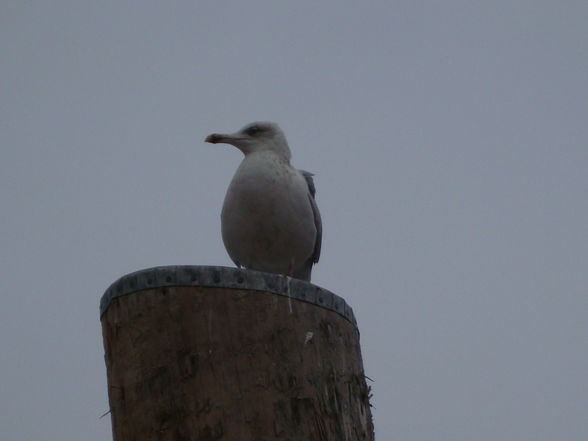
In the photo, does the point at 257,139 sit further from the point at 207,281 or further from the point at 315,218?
the point at 207,281

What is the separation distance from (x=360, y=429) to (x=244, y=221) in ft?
11.4

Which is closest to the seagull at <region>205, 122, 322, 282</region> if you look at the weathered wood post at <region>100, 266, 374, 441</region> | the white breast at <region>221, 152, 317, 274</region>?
the white breast at <region>221, 152, 317, 274</region>

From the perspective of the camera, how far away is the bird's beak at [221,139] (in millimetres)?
7781

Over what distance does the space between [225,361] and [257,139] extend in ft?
15.1

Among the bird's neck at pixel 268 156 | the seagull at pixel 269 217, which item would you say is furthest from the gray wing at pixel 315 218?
the bird's neck at pixel 268 156

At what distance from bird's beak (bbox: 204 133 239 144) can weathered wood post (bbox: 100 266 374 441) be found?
425cm

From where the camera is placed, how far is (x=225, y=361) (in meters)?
3.33

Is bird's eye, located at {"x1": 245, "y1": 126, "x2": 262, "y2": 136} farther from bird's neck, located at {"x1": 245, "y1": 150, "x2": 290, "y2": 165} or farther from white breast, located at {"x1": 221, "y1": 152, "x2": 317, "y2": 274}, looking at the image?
white breast, located at {"x1": 221, "y1": 152, "x2": 317, "y2": 274}

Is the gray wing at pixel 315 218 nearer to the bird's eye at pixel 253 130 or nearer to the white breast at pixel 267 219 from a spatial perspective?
the white breast at pixel 267 219

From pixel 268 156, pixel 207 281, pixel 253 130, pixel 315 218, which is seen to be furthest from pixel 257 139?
pixel 207 281

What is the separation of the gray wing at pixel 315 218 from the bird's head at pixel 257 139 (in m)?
0.26

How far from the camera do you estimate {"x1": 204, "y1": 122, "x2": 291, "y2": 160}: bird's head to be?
7711 mm

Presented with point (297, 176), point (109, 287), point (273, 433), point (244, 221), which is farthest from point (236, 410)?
point (297, 176)

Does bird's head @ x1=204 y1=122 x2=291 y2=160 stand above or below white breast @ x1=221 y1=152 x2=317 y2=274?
above
